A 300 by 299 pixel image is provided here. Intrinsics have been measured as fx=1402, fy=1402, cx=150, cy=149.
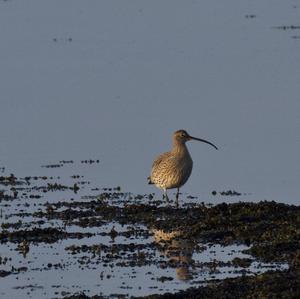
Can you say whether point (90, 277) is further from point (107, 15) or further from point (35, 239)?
point (107, 15)

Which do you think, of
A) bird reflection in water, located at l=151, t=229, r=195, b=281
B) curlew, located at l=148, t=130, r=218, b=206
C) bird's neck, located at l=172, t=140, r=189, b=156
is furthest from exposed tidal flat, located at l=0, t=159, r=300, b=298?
bird's neck, located at l=172, t=140, r=189, b=156

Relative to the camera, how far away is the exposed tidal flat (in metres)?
16.4

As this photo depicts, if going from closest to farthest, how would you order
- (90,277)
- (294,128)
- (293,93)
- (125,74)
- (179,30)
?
(90,277) < (294,128) < (293,93) < (125,74) < (179,30)

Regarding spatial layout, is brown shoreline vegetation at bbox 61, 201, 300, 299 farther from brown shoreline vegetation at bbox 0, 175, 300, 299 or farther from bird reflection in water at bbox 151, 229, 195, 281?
bird reflection in water at bbox 151, 229, 195, 281

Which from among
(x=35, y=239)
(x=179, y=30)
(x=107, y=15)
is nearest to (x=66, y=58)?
(x=179, y=30)

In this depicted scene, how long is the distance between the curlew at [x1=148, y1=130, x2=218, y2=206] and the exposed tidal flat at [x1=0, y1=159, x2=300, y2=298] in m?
0.30

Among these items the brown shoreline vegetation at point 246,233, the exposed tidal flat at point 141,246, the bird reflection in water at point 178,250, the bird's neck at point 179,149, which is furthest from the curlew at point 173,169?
the bird reflection in water at point 178,250

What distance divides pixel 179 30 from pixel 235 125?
58.2 feet

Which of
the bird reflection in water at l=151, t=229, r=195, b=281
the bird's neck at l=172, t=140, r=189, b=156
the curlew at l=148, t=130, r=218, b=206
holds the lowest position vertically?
the bird reflection in water at l=151, t=229, r=195, b=281

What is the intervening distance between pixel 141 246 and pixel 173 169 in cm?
390

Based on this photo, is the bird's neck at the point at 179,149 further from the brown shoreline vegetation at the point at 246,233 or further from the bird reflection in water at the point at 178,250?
the bird reflection in water at the point at 178,250

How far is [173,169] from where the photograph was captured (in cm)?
2217

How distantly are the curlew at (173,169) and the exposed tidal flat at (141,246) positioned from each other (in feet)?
0.97

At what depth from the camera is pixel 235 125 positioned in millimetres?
28859
